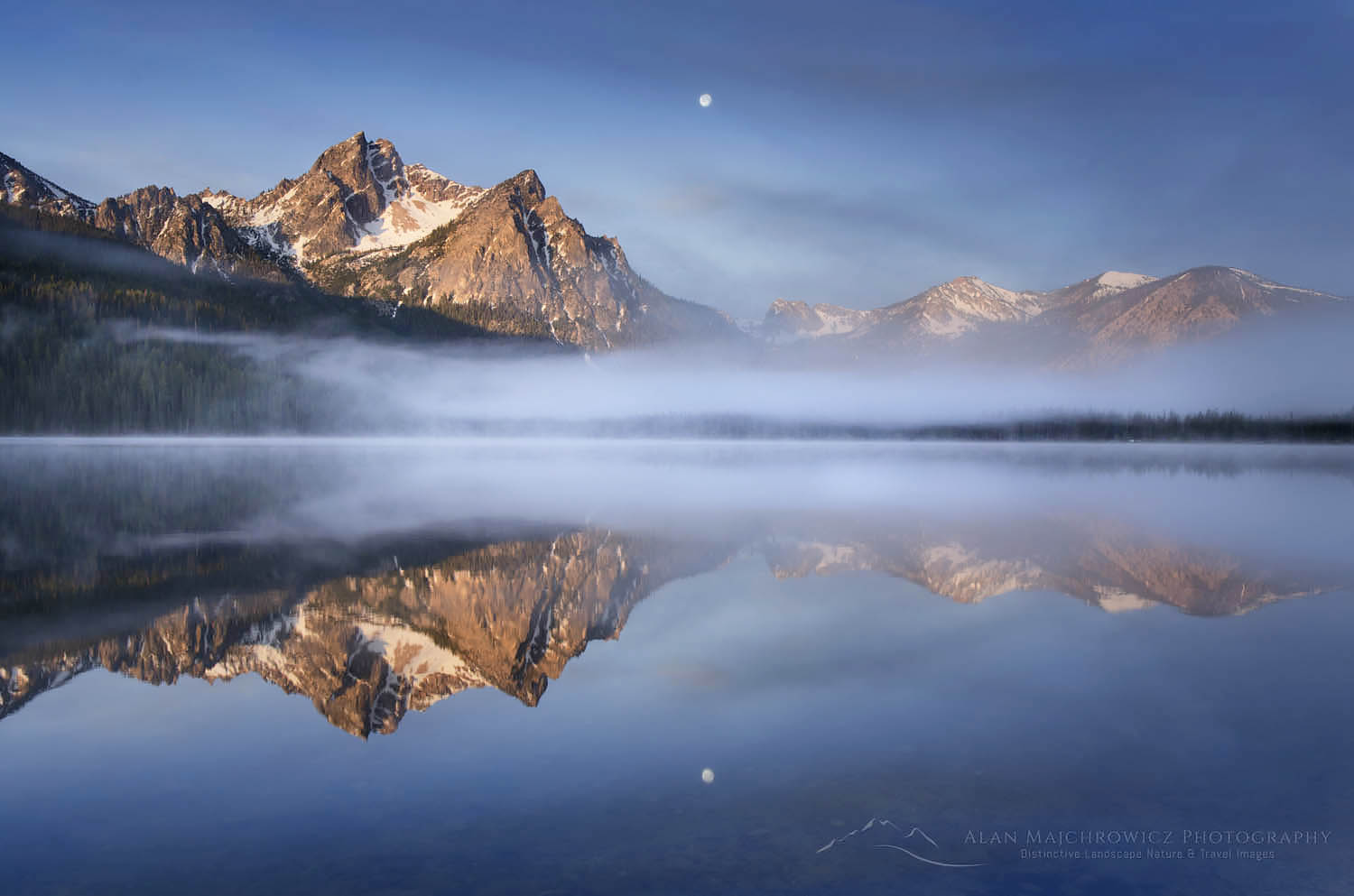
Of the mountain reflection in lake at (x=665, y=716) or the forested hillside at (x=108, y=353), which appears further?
the forested hillside at (x=108, y=353)

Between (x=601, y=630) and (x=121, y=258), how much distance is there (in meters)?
228

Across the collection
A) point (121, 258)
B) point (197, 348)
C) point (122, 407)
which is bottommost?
point (122, 407)

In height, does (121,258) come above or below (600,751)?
above

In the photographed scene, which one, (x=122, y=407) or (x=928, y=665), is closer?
(x=928, y=665)

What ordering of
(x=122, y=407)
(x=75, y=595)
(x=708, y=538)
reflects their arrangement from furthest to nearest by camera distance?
(x=122, y=407) < (x=708, y=538) < (x=75, y=595)

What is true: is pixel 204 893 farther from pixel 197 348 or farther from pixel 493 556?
pixel 197 348

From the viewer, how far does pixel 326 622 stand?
48.3ft

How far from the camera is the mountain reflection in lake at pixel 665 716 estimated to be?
7340 millimetres

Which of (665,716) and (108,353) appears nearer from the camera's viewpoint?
(665,716)

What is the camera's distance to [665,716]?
11008 millimetres

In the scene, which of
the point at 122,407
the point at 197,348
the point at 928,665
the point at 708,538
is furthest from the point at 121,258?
the point at 928,665

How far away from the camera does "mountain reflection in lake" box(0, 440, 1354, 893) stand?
7340 mm

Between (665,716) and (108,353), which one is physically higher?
(108,353)

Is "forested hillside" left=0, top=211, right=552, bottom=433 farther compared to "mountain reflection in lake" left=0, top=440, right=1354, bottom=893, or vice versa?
"forested hillside" left=0, top=211, right=552, bottom=433
